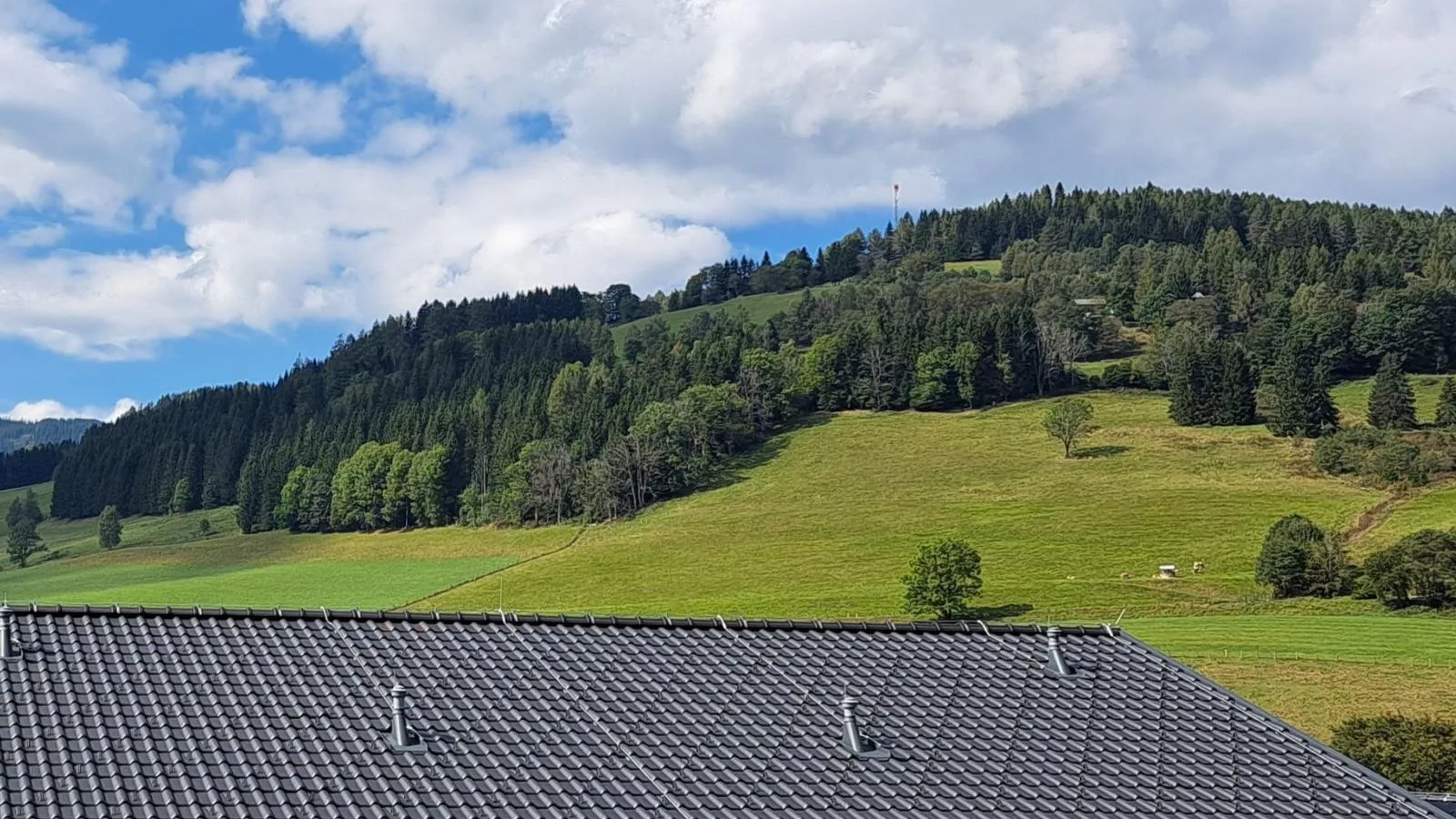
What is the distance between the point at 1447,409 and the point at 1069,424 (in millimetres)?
38739

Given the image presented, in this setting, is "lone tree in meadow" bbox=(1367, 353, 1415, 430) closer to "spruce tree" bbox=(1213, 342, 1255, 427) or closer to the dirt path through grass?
"spruce tree" bbox=(1213, 342, 1255, 427)

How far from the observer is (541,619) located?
52.1 ft

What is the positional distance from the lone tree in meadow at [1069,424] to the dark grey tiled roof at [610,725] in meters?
110

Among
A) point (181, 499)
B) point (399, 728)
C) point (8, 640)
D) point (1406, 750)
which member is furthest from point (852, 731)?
point (181, 499)

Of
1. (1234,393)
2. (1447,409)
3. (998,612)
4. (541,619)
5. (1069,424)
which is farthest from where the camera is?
(1234,393)

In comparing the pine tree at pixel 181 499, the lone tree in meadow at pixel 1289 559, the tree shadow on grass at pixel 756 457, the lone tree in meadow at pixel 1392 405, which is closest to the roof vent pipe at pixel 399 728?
the lone tree in meadow at pixel 1289 559

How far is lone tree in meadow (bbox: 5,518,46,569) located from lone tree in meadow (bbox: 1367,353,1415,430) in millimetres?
158443

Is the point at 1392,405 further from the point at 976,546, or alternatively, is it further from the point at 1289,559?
the point at 1289,559

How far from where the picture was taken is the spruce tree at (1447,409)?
118125 mm

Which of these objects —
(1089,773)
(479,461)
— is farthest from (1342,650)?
(479,461)

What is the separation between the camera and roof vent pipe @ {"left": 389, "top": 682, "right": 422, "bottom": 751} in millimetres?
12047

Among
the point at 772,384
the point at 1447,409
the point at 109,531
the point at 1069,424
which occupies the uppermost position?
Result: the point at 772,384

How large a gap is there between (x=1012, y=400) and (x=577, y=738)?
147966 mm

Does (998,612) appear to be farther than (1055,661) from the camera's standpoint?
Yes
